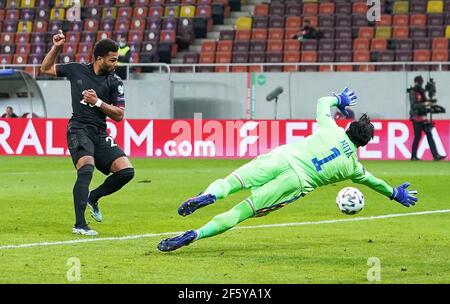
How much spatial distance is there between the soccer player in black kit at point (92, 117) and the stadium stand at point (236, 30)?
21.8 meters

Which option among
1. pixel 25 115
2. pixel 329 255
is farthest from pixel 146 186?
pixel 25 115

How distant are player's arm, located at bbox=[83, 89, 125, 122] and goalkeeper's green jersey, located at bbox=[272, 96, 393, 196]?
2.50 metres

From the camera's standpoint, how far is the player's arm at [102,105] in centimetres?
1308

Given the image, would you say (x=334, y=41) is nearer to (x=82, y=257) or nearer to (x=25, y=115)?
(x=25, y=115)

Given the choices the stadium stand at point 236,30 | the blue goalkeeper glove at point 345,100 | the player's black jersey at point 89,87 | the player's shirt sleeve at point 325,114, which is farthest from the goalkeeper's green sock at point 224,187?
the stadium stand at point 236,30

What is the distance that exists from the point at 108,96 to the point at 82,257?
279 cm

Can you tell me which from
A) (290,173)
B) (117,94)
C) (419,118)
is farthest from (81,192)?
(419,118)

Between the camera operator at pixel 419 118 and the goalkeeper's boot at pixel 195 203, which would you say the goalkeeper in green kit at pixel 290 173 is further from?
the camera operator at pixel 419 118

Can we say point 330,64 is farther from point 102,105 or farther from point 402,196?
point 402,196

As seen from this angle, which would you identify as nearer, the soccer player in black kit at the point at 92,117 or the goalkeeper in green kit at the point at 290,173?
the goalkeeper in green kit at the point at 290,173

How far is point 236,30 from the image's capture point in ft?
127

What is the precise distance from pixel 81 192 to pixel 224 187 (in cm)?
285

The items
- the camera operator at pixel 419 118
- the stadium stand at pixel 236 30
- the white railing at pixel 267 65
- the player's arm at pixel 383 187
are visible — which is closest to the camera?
the player's arm at pixel 383 187

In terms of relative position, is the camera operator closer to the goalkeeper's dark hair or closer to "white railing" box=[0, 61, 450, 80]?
"white railing" box=[0, 61, 450, 80]
